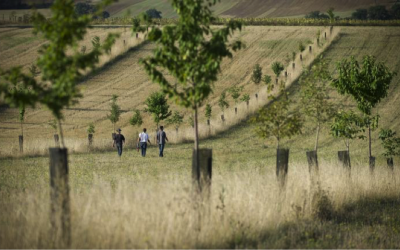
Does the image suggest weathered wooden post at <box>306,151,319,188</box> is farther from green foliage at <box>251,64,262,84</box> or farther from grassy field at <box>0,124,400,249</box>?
green foliage at <box>251,64,262,84</box>

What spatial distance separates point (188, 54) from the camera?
1123 centimetres

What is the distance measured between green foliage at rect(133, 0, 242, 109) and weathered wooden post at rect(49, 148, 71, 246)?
329 cm

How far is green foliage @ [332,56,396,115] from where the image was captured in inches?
895

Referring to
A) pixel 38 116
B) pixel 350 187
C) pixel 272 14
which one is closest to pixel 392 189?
pixel 350 187

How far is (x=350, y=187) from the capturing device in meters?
15.4

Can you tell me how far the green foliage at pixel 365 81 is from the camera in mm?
22734

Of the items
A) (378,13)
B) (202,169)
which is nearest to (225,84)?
(202,169)

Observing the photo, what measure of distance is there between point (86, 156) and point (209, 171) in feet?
64.9

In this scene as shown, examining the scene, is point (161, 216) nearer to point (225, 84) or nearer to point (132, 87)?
point (225, 84)

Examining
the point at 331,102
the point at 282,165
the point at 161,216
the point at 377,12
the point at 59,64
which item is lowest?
the point at 161,216

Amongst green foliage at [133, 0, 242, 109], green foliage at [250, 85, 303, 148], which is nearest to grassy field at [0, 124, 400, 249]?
green foliage at [250, 85, 303, 148]

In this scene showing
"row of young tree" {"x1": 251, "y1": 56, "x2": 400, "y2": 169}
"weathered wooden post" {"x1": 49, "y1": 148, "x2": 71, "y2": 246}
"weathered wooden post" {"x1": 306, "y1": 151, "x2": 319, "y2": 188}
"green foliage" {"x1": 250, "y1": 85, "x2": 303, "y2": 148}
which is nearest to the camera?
"weathered wooden post" {"x1": 49, "y1": 148, "x2": 71, "y2": 246}

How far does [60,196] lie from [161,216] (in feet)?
5.86

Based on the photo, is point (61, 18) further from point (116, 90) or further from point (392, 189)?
point (116, 90)
